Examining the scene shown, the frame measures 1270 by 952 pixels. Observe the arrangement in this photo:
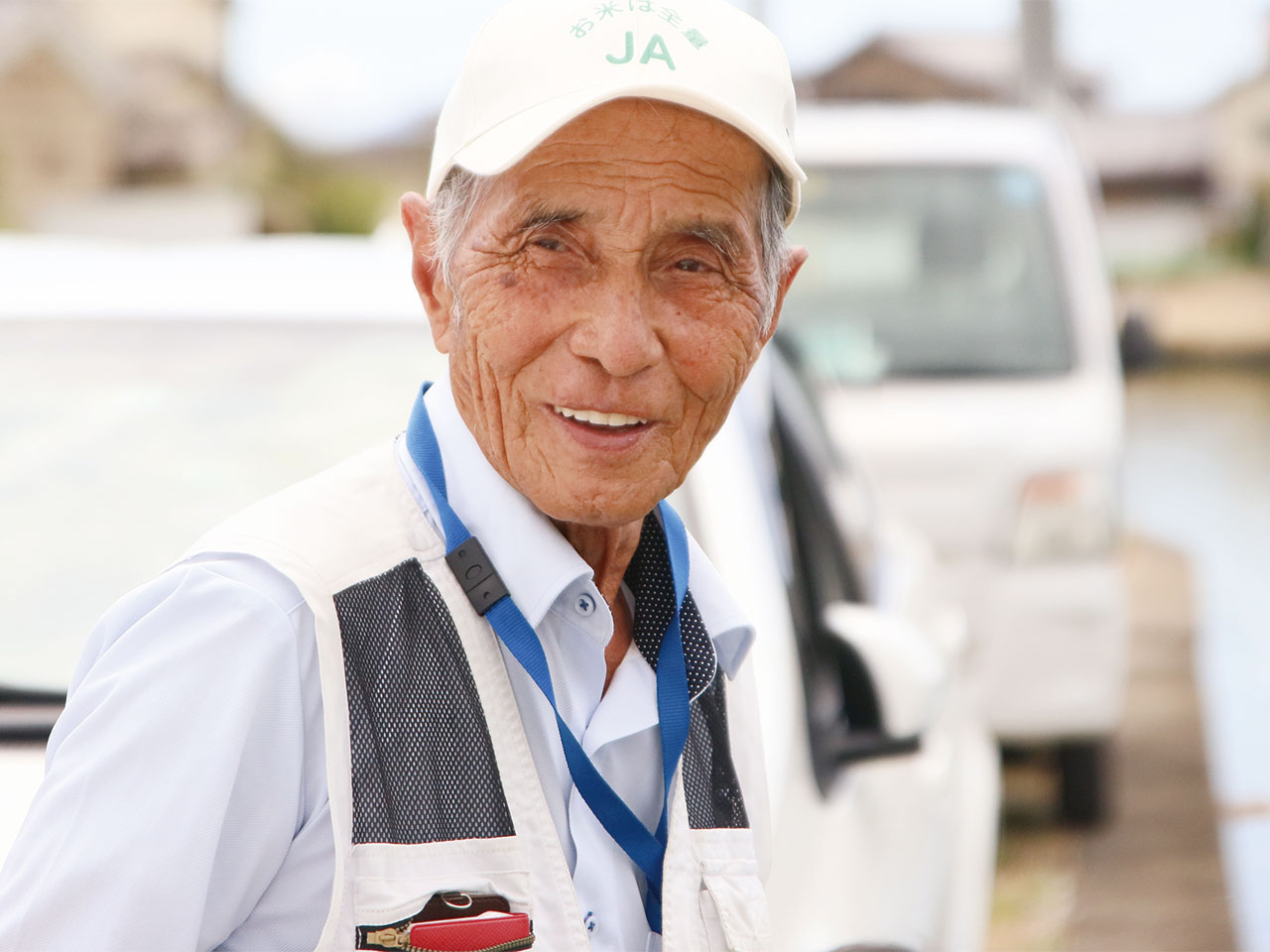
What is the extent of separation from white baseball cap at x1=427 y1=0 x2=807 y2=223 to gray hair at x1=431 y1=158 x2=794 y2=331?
40mm

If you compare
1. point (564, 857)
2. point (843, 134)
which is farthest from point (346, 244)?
point (843, 134)

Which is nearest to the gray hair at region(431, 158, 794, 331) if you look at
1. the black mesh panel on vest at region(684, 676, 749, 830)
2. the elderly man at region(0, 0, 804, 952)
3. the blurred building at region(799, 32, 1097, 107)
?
the elderly man at region(0, 0, 804, 952)

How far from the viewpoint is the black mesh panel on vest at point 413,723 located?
1.22 metres

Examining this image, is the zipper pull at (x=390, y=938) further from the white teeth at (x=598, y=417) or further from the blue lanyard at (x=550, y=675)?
the white teeth at (x=598, y=417)

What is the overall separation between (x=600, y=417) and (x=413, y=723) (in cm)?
35

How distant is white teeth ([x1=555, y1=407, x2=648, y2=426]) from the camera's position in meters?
1.44

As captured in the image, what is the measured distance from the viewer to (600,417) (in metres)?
1.46

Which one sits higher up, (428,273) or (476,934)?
(428,273)

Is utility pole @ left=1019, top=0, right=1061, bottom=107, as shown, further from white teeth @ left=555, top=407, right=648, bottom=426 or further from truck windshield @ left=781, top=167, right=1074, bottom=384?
white teeth @ left=555, top=407, right=648, bottom=426

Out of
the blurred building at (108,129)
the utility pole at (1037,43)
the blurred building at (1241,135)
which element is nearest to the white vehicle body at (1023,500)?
the utility pole at (1037,43)

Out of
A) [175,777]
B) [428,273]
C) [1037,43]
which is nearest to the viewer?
[175,777]

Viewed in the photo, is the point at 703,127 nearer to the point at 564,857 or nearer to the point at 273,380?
the point at 564,857

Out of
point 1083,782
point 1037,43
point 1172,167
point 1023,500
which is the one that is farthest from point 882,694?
point 1172,167

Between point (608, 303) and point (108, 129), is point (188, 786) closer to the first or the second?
point (608, 303)
